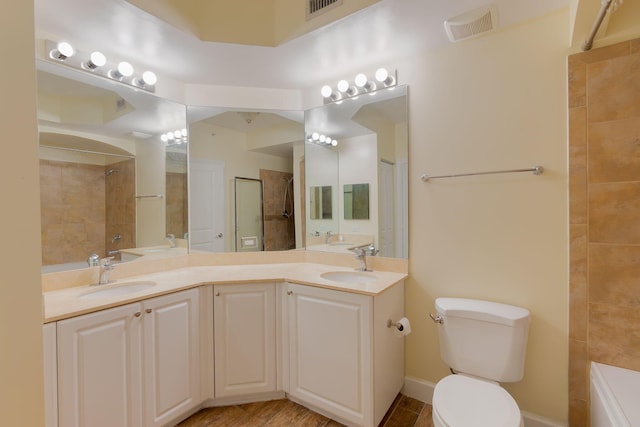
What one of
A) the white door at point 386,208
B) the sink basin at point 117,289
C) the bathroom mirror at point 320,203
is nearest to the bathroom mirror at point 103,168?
the sink basin at point 117,289

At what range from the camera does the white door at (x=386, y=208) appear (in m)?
2.11

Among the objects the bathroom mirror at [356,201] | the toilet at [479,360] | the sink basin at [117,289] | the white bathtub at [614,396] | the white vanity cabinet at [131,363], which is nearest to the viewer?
the white bathtub at [614,396]

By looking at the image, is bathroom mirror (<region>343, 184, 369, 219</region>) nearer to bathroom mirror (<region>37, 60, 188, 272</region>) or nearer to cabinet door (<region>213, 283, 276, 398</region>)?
cabinet door (<region>213, 283, 276, 398</region>)

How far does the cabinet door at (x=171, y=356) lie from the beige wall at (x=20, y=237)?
3.66 feet

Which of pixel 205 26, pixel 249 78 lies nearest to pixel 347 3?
pixel 205 26

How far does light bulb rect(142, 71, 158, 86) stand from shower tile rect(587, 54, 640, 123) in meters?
2.65

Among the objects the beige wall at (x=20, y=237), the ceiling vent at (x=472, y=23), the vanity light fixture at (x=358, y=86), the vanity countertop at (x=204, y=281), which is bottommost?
the vanity countertop at (x=204, y=281)

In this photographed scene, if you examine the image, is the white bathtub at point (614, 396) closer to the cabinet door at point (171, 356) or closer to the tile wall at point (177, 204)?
the cabinet door at point (171, 356)

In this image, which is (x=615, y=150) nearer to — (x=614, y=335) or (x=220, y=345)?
(x=614, y=335)

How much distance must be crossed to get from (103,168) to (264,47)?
1334mm

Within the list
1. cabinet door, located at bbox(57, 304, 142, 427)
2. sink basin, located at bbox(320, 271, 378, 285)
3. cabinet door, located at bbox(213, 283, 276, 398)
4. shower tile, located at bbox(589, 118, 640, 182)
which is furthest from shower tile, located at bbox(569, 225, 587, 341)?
cabinet door, located at bbox(57, 304, 142, 427)

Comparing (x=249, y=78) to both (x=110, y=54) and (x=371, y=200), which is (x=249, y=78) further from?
(x=371, y=200)

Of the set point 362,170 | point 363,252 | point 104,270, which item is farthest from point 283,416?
point 362,170

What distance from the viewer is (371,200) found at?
7.32ft
